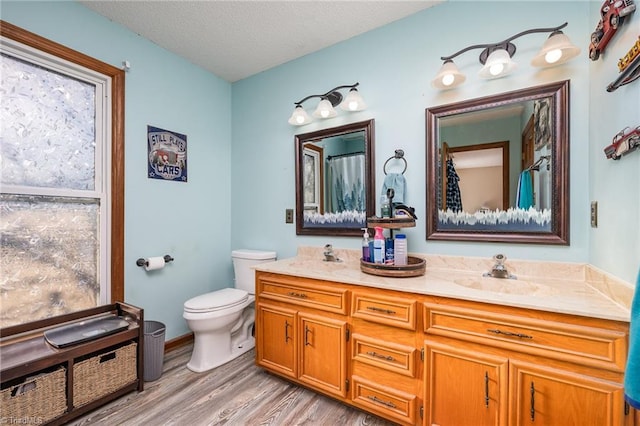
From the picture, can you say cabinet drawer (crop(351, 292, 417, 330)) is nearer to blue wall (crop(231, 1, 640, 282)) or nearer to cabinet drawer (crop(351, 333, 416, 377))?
cabinet drawer (crop(351, 333, 416, 377))

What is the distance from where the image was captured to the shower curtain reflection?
6.97 feet

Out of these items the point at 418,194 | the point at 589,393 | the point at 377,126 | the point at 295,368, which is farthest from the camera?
the point at 377,126

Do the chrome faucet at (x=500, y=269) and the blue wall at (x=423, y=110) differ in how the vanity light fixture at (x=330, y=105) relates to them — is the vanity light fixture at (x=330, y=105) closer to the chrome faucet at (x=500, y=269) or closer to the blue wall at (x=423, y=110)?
the blue wall at (x=423, y=110)

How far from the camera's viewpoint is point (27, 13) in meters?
1.63

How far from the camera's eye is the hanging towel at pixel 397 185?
190 cm

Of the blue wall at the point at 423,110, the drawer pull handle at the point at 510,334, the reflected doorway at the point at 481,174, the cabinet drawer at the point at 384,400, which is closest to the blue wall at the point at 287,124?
the blue wall at the point at 423,110

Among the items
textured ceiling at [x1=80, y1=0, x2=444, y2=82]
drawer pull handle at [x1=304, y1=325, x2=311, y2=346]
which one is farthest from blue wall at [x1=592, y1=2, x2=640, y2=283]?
drawer pull handle at [x1=304, y1=325, x2=311, y2=346]

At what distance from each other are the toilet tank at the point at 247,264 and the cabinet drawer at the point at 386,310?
1.17m

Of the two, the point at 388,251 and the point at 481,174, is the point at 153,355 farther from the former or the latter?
the point at 481,174

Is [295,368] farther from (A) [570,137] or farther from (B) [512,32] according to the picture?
(B) [512,32]

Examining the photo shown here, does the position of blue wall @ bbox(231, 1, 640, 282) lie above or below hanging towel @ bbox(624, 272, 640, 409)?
above

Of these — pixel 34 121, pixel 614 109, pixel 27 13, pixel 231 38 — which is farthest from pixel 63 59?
pixel 614 109

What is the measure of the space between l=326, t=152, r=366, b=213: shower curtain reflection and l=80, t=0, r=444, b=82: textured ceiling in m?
0.97

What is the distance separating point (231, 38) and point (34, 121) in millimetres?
1441
